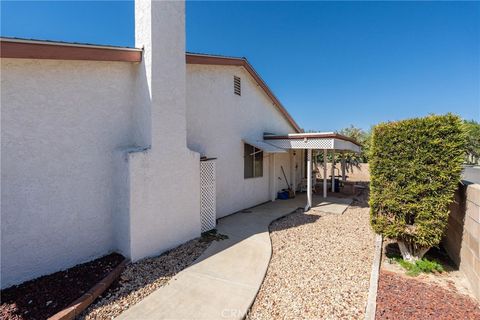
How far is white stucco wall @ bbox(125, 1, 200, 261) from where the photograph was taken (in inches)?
245

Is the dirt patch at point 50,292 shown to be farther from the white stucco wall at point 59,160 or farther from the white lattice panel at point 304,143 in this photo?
the white lattice panel at point 304,143

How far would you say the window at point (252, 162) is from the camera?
1275cm

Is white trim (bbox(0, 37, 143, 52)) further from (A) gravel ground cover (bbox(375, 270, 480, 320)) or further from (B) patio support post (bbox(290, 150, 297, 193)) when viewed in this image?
(B) patio support post (bbox(290, 150, 297, 193))

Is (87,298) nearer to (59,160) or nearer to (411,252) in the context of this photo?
(59,160)

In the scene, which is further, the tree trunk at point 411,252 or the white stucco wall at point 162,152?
the white stucco wall at point 162,152

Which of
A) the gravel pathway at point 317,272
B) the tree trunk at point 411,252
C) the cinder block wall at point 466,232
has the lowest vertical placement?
the gravel pathway at point 317,272

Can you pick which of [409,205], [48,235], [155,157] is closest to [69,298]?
[48,235]

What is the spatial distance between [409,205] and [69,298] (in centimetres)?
816

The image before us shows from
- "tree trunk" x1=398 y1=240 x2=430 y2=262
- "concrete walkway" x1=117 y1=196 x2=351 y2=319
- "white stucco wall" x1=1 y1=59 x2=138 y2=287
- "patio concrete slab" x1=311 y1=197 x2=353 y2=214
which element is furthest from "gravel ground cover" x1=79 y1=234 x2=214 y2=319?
"patio concrete slab" x1=311 y1=197 x2=353 y2=214

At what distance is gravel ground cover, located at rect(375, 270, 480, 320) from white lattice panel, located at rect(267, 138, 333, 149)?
294 inches

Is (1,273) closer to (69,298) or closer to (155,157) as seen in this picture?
(69,298)

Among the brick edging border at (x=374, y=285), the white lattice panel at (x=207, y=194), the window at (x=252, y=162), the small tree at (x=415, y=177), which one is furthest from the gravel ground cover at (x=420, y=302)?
the window at (x=252, y=162)

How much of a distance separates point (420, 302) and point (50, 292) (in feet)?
25.2

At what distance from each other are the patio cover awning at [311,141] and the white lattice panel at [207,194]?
19.5ft
